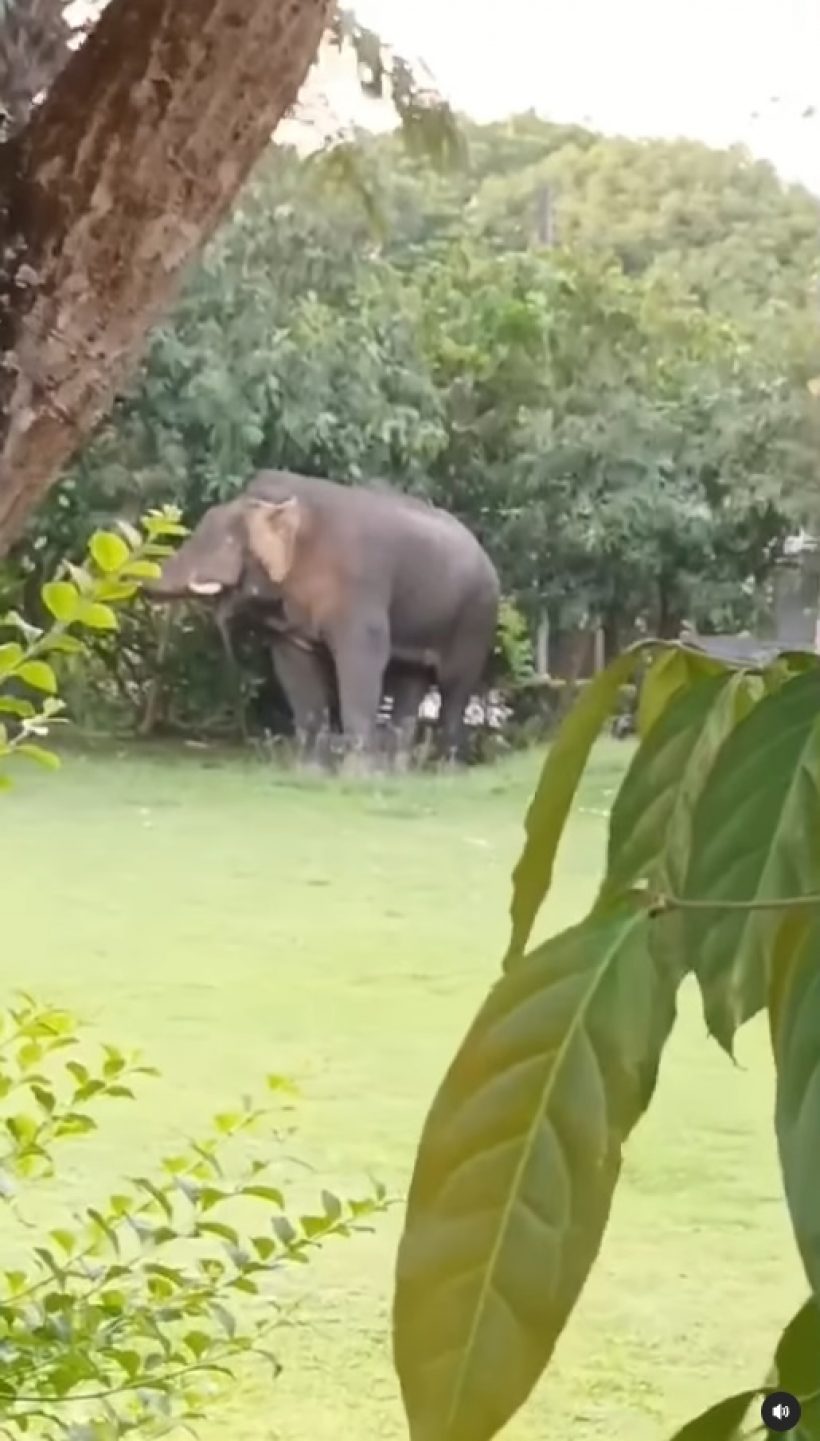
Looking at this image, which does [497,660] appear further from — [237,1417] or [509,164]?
[237,1417]

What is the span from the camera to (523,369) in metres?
1.03

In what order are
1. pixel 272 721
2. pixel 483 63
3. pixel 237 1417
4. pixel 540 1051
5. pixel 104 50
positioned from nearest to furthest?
pixel 540 1051 → pixel 104 50 → pixel 237 1417 → pixel 483 63 → pixel 272 721

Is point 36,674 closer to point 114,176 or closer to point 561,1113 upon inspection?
point 114,176

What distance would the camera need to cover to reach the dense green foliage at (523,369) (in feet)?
3.14

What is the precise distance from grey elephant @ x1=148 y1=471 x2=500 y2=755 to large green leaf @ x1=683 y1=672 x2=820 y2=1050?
79 cm

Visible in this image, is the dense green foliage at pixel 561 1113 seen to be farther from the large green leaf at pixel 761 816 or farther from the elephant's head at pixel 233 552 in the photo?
the elephant's head at pixel 233 552

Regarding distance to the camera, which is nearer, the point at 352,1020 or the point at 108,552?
the point at 108,552

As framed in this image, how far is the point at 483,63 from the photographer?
955 millimetres

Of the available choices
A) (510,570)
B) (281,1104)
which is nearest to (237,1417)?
(281,1104)

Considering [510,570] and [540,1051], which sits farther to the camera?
[510,570]

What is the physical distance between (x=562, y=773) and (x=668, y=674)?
0.05 meters

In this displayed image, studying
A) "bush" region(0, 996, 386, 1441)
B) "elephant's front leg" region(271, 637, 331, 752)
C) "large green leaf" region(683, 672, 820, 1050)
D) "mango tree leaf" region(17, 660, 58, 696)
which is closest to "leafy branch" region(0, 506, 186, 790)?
"mango tree leaf" region(17, 660, 58, 696)

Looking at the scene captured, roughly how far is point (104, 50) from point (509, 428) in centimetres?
45

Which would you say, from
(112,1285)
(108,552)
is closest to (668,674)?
(108,552)
